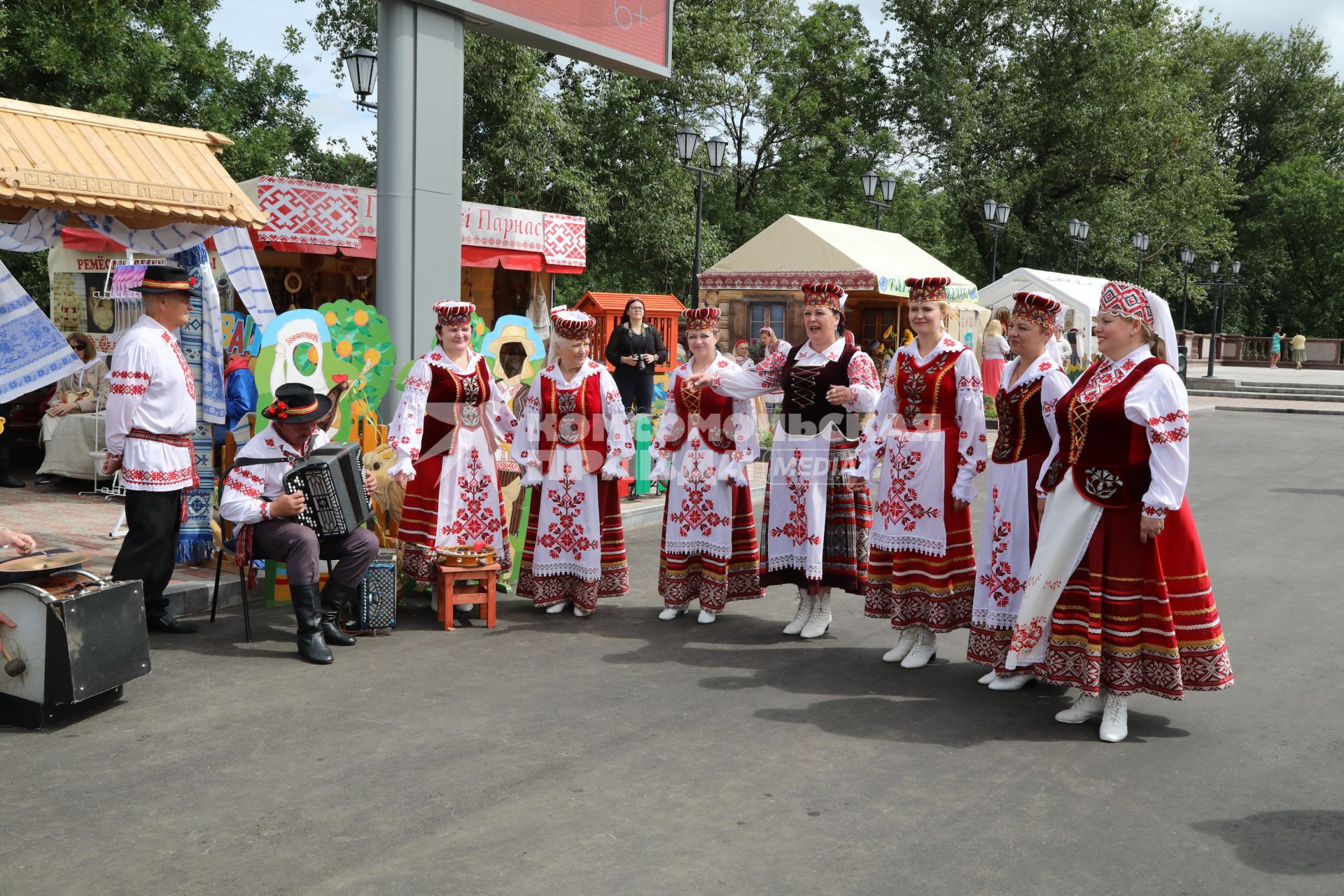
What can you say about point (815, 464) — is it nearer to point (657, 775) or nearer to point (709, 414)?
point (709, 414)

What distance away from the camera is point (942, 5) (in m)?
39.9

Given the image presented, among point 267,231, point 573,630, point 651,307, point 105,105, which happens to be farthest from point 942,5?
point 573,630

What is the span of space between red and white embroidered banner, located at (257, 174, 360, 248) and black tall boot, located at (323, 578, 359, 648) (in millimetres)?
9735

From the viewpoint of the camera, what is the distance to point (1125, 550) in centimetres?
474

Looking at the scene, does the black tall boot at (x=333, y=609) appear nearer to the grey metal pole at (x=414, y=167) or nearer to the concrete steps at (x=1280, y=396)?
the grey metal pole at (x=414, y=167)

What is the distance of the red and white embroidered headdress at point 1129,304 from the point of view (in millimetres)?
4754

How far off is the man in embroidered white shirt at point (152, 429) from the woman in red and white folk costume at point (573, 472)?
1.96 metres

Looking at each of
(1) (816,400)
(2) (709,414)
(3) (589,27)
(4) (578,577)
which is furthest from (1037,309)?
(3) (589,27)

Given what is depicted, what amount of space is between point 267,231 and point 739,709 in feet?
38.6

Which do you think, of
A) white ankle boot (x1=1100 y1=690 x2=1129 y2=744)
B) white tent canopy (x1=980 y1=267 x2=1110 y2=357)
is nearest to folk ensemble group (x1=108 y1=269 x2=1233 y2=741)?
white ankle boot (x1=1100 y1=690 x2=1129 y2=744)

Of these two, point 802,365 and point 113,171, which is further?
point 113,171

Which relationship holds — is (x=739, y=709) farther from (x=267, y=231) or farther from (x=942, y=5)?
(x=942, y=5)

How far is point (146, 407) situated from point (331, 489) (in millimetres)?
1078

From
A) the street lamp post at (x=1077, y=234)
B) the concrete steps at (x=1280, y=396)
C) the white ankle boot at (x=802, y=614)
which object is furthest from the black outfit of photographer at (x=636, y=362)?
the street lamp post at (x=1077, y=234)
